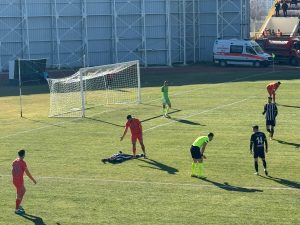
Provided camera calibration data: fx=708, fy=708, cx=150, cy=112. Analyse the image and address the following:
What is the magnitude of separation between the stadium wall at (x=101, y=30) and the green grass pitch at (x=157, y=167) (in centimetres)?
2322

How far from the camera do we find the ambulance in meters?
61.0

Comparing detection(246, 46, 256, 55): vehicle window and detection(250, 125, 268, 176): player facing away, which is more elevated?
detection(246, 46, 256, 55): vehicle window

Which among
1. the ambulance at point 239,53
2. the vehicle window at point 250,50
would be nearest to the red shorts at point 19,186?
the ambulance at point 239,53

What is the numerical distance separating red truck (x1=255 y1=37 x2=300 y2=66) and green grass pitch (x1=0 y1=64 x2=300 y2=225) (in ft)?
69.5

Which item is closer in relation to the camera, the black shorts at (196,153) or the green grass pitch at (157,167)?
the green grass pitch at (157,167)

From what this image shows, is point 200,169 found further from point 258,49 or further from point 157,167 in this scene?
point 258,49

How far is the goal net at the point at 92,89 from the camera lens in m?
38.0

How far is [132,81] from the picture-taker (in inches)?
1909

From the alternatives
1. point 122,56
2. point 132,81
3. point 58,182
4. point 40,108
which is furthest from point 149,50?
point 58,182

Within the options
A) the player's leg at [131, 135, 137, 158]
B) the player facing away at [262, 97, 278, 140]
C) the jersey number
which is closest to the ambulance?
the player facing away at [262, 97, 278, 140]

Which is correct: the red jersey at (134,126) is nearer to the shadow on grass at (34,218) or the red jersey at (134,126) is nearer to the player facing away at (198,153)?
the player facing away at (198,153)

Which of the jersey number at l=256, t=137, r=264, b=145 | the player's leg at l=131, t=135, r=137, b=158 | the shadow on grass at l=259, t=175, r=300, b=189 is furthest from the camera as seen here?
the player's leg at l=131, t=135, r=137, b=158

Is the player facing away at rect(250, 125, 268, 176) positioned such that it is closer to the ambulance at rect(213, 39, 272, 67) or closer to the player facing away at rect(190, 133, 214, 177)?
the player facing away at rect(190, 133, 214, 177)

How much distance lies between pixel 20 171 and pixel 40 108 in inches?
847
